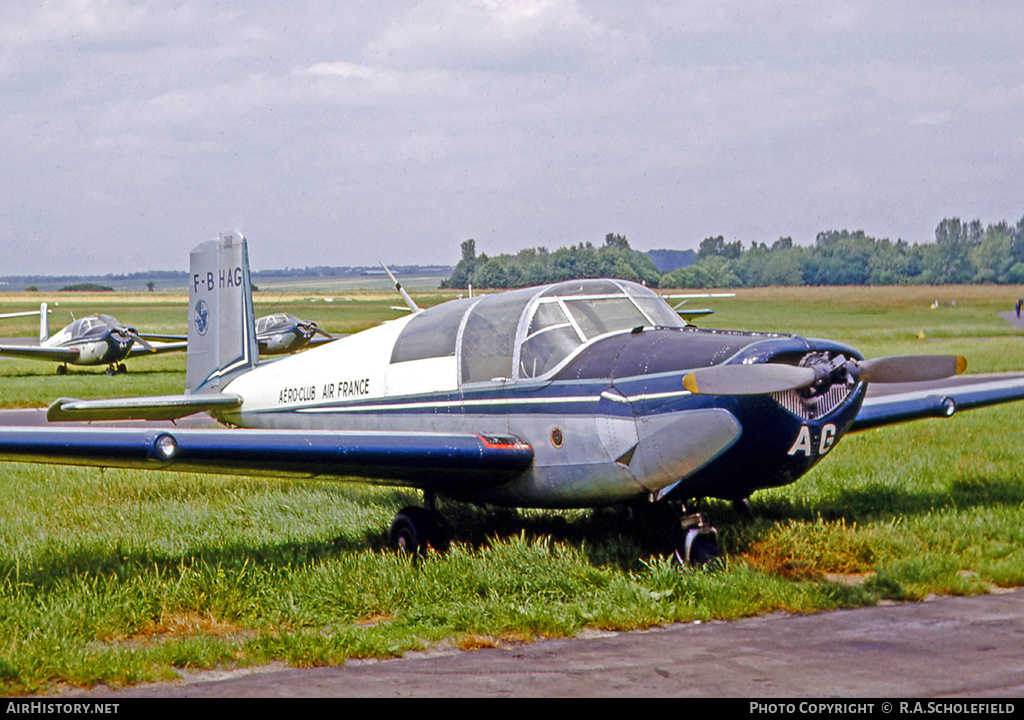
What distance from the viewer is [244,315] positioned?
37.2 ft

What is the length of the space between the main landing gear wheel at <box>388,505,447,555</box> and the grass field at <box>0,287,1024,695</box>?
0.76ft

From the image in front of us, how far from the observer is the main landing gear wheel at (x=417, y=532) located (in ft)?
25.8

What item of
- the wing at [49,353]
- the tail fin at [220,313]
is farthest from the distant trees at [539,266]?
the tail fin at [220,313]

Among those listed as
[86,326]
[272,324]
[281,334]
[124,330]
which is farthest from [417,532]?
[272,324]

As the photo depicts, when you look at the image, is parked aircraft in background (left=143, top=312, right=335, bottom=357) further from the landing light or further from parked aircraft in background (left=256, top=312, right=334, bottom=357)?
the landing light

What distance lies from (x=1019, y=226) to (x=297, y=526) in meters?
75.5

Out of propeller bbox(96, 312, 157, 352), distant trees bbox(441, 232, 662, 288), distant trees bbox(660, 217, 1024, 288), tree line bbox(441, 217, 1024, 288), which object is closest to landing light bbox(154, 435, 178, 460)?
distant trees bbox(441, 232, 662, 288)

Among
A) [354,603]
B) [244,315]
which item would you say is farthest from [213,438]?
[244,315]

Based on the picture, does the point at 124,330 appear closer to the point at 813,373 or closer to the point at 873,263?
the point at 813,373

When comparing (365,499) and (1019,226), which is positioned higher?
(1019,226)

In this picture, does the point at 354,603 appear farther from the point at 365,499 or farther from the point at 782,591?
the point at 365,499

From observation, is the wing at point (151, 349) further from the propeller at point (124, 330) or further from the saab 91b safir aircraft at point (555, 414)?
the saab 91b safir aircraft at point (555, 414)

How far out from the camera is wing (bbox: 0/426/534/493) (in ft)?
20.7

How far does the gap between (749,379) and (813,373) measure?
422 mm
